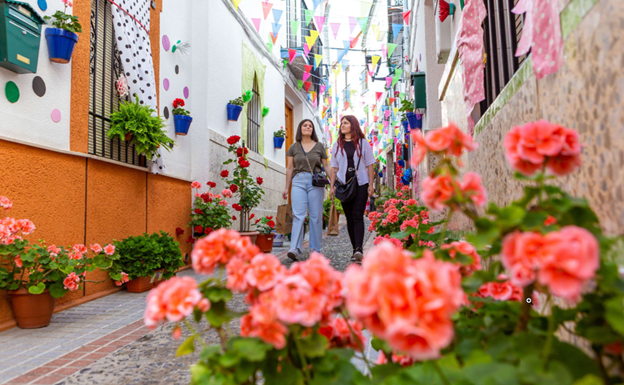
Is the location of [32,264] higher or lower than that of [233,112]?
lower

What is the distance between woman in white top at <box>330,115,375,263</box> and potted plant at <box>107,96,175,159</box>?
6.69 ft

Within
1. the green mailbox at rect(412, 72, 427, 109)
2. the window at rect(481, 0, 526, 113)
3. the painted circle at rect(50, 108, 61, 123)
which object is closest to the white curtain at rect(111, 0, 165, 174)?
the painted circle at rect(50, 108, 61, 123)

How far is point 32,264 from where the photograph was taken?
274 cm

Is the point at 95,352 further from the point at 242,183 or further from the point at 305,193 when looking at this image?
the point at 242,183

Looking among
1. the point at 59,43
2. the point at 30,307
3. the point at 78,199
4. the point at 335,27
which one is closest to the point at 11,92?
the point at 59,43

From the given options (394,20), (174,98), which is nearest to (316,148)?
(174,98)

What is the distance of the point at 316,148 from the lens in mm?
5379

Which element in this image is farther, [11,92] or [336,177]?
[336,177]

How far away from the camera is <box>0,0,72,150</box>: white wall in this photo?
2863 mm

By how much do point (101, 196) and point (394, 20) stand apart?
1122cm

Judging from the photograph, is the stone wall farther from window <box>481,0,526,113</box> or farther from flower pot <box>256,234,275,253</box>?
flower pot <box>256,234,275,253</box>

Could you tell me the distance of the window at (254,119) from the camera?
867cm

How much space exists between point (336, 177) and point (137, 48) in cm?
257

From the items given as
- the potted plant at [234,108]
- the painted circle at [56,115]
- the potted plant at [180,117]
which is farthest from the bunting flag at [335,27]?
the painted circle at [56,115]
